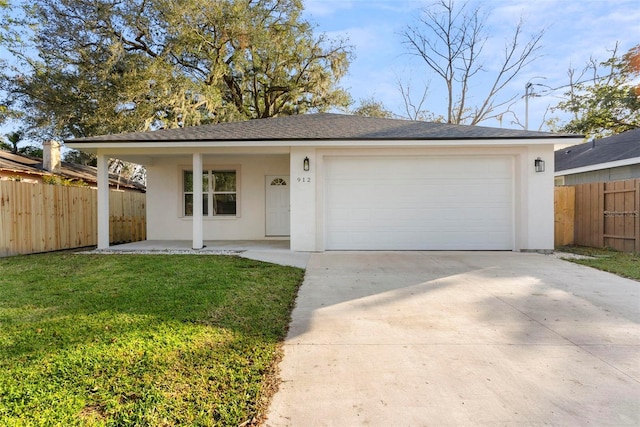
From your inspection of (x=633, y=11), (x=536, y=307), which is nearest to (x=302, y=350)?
(x=536, y=307)

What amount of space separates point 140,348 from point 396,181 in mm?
7162

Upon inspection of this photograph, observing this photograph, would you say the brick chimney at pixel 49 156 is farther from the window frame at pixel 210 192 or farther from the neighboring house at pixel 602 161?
the neighboring house at pixel 602 161

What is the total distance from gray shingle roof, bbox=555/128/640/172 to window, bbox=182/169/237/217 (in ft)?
42.6

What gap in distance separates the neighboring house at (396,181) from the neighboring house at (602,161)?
548 cm

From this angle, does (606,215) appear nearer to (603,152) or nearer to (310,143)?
(603,152)

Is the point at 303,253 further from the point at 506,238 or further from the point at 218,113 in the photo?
the point at 218,113

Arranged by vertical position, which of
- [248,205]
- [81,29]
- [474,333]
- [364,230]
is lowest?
[474,333]

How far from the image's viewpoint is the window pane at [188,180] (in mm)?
10992

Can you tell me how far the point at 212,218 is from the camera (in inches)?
431

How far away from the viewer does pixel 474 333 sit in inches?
134

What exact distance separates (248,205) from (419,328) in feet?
26.7

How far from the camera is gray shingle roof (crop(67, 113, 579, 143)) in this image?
8.37m

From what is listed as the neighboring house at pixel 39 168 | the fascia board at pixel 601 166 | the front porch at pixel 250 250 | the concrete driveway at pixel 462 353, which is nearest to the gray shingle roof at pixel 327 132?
the front porch at pixel 250 250

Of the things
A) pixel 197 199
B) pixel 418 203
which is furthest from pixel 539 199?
pixel 197 199
